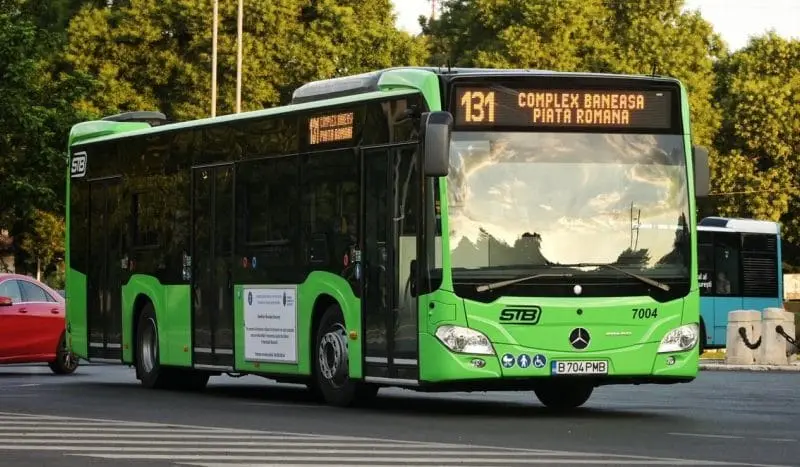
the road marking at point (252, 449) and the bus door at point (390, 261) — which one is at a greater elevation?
the bus door at point (390, 261)

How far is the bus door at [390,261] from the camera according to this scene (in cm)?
1784

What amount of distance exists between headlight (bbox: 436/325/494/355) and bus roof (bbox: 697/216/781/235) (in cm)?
2792

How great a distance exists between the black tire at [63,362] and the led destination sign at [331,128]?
420 inches

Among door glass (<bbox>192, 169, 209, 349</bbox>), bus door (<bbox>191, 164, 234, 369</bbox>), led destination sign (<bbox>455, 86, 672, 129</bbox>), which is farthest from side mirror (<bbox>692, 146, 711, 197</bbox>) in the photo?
door glass (<bbox>192, 169, 209, 349</bbox>)

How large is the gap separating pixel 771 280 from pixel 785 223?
3377 centimetres

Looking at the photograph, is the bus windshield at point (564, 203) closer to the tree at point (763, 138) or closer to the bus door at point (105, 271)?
the bus door at point (105, 271)

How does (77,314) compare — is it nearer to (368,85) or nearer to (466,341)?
(368,85)

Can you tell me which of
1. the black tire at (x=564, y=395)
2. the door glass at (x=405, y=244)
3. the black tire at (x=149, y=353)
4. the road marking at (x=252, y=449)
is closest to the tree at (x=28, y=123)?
the black tire at (x=149, y=353)

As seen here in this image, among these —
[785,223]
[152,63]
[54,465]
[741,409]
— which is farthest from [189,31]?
[54,465]

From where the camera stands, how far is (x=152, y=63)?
6569cm

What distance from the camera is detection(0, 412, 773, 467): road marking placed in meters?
12.7

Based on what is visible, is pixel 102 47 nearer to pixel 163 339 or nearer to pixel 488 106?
pixel 163 339

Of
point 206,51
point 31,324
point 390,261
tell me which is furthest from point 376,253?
point 206,51

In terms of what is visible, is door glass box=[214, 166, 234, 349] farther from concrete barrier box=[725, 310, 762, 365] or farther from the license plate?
concrete barrier box=[725, 310, 762, 365]
